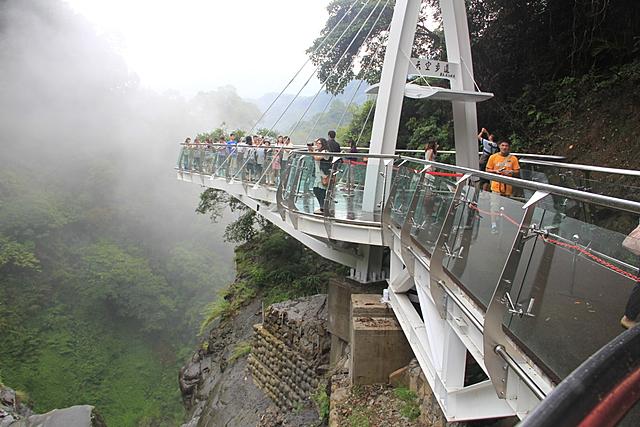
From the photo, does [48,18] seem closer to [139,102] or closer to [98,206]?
[139,102]

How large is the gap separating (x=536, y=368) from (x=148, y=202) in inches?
1906

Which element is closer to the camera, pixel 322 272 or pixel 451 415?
pixel 451 415

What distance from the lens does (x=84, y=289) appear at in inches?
1222

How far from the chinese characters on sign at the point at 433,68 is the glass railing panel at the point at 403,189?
3093 millimetres

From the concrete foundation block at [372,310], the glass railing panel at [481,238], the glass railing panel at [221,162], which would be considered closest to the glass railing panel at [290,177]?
the concrete foundation block at [372,310]

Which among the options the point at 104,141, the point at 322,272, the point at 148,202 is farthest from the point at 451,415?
the point at 104,141

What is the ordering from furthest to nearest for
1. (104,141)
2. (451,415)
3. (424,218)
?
(104,141)
(424,218)
(451,415)

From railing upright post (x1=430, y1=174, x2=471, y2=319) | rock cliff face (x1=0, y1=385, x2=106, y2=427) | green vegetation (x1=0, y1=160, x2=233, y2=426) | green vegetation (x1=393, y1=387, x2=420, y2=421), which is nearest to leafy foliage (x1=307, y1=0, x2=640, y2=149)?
green vegetation (x1=393, y1=387, x2=420, y2=421)

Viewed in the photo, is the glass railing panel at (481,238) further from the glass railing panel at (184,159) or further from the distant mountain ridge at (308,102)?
the glass railing panel at (184,159)

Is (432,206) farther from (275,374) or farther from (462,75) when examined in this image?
(275,374)

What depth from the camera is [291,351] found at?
11.0 metres

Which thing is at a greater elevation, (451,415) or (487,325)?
(487,325)

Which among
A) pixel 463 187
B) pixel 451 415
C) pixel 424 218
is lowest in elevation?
pixel 451 415

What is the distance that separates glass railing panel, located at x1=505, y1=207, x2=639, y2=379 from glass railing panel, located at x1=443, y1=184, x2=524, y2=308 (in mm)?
318
